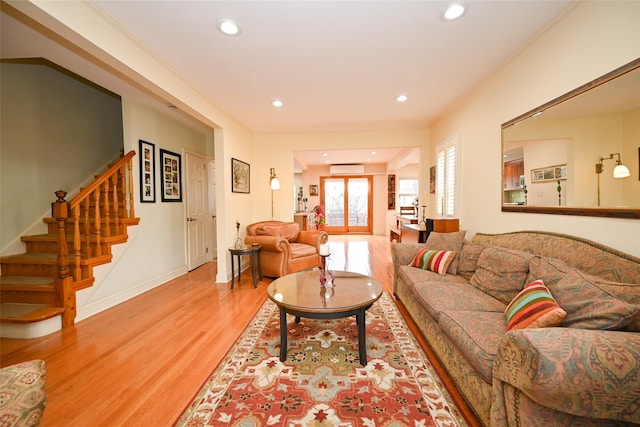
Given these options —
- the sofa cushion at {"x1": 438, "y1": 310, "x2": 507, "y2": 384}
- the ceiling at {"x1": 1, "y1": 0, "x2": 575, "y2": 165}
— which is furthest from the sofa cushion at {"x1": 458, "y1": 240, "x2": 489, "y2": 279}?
the ceiling at {"x1": 1, "y1": 0, "x2": 575, "y2": 165}

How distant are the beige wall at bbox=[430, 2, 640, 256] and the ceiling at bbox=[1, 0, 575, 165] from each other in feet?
0.54

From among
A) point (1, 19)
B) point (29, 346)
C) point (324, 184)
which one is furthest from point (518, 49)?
point (324, 184)

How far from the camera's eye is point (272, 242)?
3.77 metres

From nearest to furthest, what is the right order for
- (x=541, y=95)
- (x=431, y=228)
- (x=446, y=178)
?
(x=541, y=95)
(x=431, y=228)
(x=446, y=178)

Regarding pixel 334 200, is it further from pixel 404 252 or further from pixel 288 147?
pixel 404 252

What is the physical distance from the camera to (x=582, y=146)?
1758 mm

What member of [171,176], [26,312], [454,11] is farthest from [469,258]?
[171,176]

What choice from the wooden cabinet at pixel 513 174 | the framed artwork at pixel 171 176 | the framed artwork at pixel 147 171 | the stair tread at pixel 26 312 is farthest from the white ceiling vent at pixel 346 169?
the stair tread at pixel 26 312

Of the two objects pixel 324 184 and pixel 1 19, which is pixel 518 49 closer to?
pixel 1 19

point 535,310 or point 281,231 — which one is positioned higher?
point 281,231

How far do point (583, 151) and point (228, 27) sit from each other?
279 centimetres

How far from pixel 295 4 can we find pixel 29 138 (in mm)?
3595

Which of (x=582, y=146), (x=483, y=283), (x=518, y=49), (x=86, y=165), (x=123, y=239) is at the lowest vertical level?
(x=483, y=283)

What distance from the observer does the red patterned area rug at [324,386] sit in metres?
1.41
